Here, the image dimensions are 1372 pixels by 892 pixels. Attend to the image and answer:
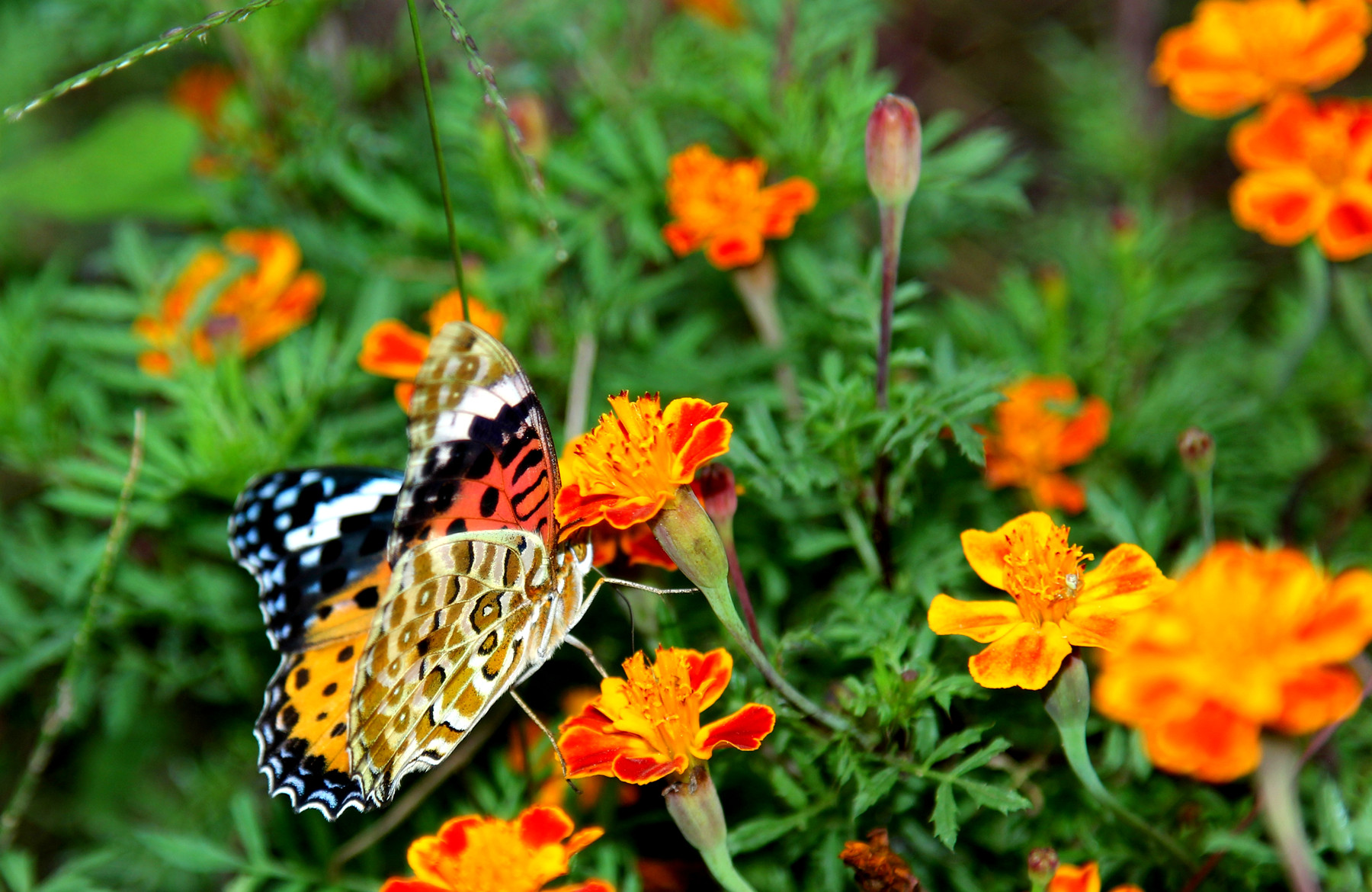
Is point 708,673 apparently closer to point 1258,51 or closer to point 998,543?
point 998,543

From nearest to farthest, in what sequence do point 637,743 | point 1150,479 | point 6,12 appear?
point 637,743, point 1150,479, point 6,12

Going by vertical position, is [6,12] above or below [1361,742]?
above

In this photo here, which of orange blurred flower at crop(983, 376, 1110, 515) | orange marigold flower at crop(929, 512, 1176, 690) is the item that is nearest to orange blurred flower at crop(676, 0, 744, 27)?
orange blurred flower at crop(983, 376, 1110, 515)

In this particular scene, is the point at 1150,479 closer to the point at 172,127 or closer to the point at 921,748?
the point at 921,748

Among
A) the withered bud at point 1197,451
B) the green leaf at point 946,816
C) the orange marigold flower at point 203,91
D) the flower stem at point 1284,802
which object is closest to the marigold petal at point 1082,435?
the withered bud at point 1197,451

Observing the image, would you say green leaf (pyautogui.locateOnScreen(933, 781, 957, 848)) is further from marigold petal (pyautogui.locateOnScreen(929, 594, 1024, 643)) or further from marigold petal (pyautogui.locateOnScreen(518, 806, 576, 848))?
marigold petal (pyautogui.locateOnScreen(518, 806, 576, 848))

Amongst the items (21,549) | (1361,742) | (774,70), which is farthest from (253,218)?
(1361,742)

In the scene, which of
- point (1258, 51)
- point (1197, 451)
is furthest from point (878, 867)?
point (1258, 51)

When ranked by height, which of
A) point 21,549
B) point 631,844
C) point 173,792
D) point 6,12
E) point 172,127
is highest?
point 6,12
